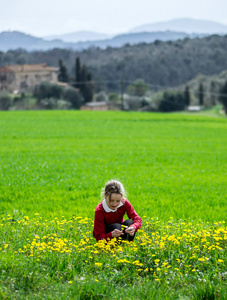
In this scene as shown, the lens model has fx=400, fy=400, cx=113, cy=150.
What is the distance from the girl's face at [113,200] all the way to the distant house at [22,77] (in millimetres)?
85102

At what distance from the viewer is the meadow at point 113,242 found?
18.3ft

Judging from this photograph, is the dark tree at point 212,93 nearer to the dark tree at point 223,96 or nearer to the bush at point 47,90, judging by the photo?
the dark tree at point 223,96

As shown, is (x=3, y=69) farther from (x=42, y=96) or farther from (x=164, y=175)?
(x=164, y=175)

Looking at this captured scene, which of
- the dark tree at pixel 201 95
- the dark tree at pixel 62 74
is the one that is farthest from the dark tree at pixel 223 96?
the dark tree at pixel 62 74

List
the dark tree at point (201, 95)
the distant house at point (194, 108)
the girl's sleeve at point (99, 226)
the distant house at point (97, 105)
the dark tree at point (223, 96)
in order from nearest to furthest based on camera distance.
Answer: the girl's sleeve at point (99, 226) < the dark tree at point (223, 96) < the distant house at point (97, 105) < the distant house at point (194, 108) < the dark tree at point (201, 95)

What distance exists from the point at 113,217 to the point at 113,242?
74 cm

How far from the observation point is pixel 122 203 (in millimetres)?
7152

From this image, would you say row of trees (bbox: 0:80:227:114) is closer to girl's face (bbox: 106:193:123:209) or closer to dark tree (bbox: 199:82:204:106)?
dark tree (bbox: 199:82:204:106)

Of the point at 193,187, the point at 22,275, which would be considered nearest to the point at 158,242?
the point at 22,275

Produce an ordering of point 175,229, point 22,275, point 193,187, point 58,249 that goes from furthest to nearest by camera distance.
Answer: point 193,187, point 175,229, point 58,249, point 22,275

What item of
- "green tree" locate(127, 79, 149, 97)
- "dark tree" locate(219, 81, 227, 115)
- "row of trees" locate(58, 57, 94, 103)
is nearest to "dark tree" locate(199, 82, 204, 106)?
"dark tree" locate(219, 81, 227, 115)

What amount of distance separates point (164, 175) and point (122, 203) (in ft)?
29.0

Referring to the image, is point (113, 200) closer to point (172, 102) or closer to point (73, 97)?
point (73, 97)

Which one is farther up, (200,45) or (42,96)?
(200,45)
